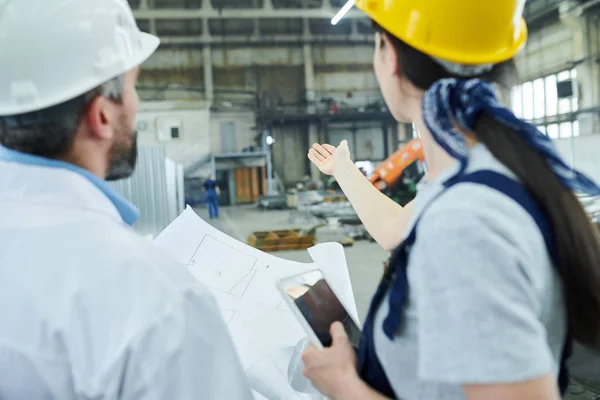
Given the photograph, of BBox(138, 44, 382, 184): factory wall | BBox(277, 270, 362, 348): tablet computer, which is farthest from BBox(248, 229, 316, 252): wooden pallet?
BBox(138, 44, 382, 184): factory wall

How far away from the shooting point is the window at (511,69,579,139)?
12.8 metres

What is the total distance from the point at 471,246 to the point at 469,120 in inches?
8.8

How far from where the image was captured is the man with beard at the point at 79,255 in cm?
75

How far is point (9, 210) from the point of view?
0.84 m

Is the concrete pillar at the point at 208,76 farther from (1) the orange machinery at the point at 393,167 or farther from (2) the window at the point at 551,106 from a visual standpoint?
(1) the orange machinery at the point at 393,167

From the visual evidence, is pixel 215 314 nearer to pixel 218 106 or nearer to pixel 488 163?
pixel 488 163

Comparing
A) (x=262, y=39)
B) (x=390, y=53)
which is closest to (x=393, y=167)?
(x=390, y=53)

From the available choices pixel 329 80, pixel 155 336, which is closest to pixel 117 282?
pixel 155 336

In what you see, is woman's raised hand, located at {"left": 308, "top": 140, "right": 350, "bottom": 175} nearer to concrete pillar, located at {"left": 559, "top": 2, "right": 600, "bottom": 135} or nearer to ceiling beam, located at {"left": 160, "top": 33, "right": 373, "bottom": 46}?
concrete pillar, located at {"left": 559, "top": 2, "right": 600, "bottom": 135}

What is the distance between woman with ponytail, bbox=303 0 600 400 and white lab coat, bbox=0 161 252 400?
309 millimetres

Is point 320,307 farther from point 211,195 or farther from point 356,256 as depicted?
point 211,195

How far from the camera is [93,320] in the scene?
75cm

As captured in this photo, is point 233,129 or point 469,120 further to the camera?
point 233,129

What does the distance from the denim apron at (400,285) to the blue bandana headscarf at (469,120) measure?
0.21 ft
